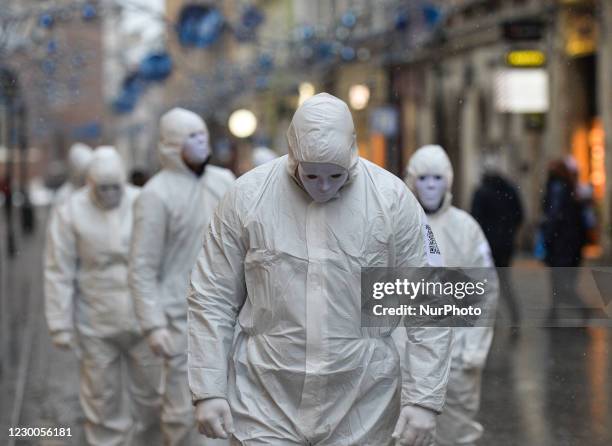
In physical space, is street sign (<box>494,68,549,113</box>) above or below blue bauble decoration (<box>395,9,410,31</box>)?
below

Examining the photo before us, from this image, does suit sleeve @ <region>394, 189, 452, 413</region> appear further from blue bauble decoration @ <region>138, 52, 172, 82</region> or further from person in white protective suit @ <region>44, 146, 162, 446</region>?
blue bauble decoration @ <region>138, 52, 172, 82</region>

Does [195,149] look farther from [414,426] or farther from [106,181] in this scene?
[414,426]

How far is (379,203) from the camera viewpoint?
5.11 m

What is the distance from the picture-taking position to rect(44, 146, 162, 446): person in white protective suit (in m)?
9.12

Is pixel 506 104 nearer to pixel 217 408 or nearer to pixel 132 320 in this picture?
pixel 132 320

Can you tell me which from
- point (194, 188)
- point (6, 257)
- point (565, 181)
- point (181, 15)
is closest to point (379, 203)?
point (194, 188)

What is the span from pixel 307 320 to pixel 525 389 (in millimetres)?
6536

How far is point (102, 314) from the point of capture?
9289 millimetres

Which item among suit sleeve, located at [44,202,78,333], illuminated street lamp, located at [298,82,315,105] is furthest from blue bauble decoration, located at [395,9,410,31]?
suit sleeve, located at [44,202,78,333]

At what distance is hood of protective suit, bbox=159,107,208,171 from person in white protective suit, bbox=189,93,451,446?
137 inches

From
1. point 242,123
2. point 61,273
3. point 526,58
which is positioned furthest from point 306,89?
point 61,273

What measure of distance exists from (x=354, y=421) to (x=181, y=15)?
19.4 meters

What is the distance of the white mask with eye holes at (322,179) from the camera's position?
493 cm

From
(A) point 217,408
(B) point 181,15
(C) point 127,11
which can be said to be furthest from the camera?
(B) point 181,15
